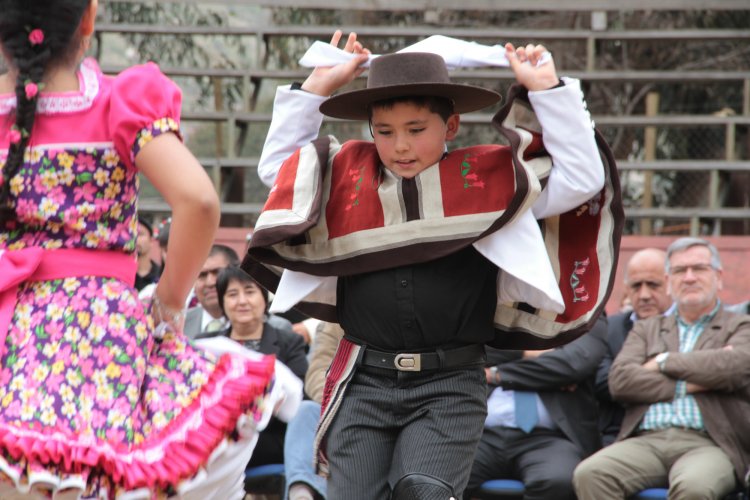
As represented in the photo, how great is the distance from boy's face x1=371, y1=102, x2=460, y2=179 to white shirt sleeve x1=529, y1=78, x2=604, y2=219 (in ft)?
0.98

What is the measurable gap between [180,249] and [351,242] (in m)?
0.86

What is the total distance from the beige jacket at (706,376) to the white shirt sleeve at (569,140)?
7.42ft

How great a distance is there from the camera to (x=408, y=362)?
3189mm

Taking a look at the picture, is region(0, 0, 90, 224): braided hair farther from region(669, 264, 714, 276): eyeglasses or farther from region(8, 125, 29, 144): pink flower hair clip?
region(669, 264, 714, 276): eyeglasses

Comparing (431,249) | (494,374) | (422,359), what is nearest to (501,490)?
(494,374)

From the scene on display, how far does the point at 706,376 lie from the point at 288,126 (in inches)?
101

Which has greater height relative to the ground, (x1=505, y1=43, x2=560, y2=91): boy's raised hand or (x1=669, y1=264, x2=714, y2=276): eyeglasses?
(x1=505, y1=43, x2=560, y2=91): boy's raised hand

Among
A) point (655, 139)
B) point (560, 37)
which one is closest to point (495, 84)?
point (560, 37)

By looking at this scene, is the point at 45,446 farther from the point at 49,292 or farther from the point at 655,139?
the point at 655,139

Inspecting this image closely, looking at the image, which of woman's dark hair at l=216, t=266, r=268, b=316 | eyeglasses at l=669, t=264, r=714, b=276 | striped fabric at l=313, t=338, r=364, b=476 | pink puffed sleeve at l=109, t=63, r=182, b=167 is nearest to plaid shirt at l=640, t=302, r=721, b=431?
eyeglasses at l=669, t=264, r=714, b=276

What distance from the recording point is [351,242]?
3.28 m

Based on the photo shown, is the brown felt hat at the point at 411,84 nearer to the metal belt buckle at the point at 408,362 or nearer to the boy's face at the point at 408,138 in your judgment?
the boy's face at the point at 408,138

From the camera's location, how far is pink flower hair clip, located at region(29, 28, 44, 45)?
8.10 feet

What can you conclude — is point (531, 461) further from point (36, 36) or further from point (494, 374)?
point (36, 36)
